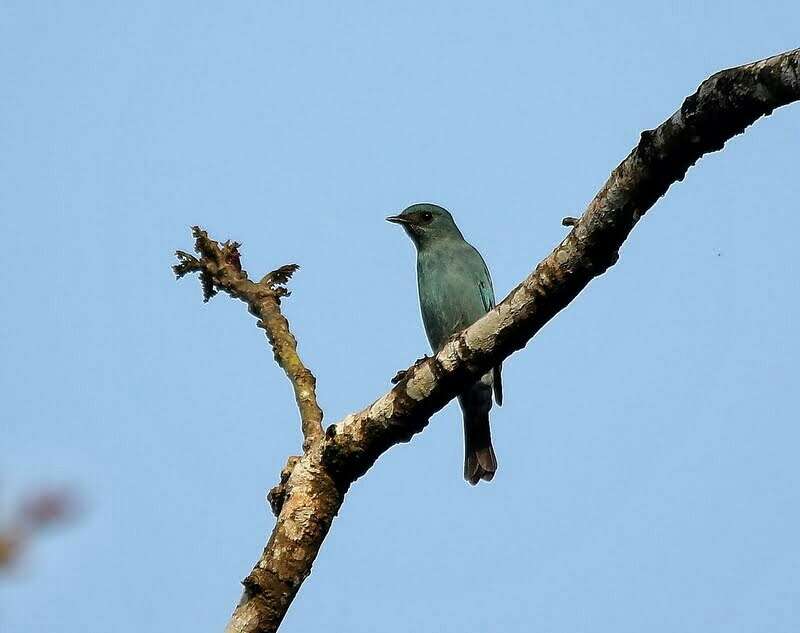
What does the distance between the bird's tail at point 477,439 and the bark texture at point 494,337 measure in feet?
12.6

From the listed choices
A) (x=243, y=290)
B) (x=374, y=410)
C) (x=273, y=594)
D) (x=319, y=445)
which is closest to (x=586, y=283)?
(x=374, y=410)

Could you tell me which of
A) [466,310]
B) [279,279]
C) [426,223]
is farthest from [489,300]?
[279,279]

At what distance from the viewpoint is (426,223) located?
1045 centimetres

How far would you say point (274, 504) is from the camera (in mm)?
5266

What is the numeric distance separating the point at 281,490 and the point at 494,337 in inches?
55.6

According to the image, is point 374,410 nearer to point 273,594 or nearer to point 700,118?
point 273,594

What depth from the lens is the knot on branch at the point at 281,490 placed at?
17.1ft

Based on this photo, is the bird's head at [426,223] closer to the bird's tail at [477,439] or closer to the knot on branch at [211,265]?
the bird's tail at [477,439]

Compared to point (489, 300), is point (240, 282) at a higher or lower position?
lower

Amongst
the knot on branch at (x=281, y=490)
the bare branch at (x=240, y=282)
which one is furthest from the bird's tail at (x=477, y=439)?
the knot on branch at (x=281, y=490)

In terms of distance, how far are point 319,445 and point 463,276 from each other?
4.60 m

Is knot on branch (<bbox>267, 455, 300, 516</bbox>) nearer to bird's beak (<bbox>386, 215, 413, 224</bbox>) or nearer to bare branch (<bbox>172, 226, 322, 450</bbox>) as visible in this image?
bare branch (<bbox>172, 226, 322, 450</bbox>)

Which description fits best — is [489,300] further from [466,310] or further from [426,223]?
[426,223]

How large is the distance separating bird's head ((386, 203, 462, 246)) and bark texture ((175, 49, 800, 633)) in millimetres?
4863
